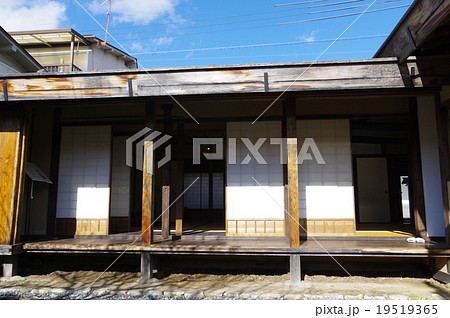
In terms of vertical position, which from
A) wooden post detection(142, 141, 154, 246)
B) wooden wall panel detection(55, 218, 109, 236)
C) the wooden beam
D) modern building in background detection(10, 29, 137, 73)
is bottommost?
wooden wall panel detection(55, 218, 109, 236)

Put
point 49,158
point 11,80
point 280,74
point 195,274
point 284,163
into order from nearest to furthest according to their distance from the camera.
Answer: point 280,74
point 11,80
point 195,274
point 284,163
point 49,158

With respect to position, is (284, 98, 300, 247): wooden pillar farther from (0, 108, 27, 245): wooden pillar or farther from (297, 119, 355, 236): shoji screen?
(0, 108, 27, 245): wooden pillar

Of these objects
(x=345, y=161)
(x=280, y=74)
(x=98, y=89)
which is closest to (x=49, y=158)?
(x=98, y=89)

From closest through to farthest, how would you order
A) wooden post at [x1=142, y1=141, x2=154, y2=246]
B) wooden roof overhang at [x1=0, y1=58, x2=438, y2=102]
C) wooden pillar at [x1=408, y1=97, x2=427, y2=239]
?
1. wooden roof overhang at [x1=0, y1=58, x2=438, y2=102]
2. wooden post at [x1=142, y1=141, x2=154, y2=246]
3. wooden pillar at [x1=408, y1=97, x2=427, y2=239]

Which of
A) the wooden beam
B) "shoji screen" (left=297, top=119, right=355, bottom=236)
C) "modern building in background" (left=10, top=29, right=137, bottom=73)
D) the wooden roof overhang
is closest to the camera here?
the wooden beam

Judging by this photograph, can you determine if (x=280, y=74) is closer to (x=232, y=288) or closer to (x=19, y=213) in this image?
(x=232, y=288)

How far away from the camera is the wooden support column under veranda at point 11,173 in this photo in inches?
190

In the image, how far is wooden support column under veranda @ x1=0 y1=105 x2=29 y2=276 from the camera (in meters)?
4.82

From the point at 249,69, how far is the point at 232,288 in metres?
3.12

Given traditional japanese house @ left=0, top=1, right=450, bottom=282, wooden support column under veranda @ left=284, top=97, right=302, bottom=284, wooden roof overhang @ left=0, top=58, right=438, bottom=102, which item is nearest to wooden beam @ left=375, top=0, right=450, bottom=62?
traditional japanese house @ left=0, top=1, right=450, bottom=282

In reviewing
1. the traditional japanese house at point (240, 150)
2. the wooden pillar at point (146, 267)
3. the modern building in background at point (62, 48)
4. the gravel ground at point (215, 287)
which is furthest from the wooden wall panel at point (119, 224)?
the modern building in background at point (62, 48)

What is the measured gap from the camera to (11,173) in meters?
4.93

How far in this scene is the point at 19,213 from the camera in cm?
493

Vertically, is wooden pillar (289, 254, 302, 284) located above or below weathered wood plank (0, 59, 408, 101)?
below
